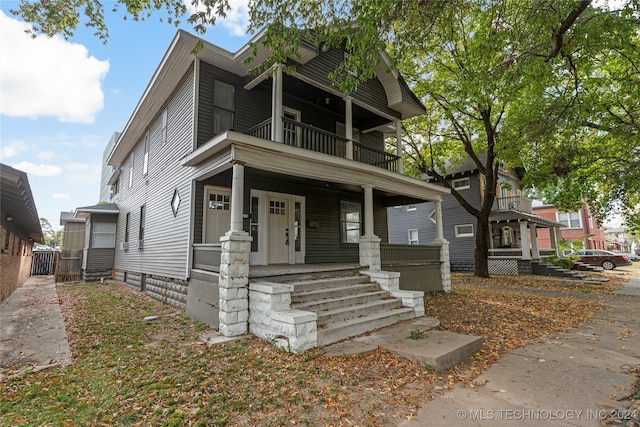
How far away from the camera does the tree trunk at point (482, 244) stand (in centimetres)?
1475

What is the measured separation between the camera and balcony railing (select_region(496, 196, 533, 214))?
18.8 m

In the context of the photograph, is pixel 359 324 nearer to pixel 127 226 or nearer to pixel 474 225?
pixel 127 226

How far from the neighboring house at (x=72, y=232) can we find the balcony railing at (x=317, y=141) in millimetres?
14049

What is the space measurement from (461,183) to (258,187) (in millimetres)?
14749

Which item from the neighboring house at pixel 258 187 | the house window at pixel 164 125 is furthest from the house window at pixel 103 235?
the house window at pixel 164 125

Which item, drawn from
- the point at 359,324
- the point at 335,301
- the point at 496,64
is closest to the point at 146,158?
the point at 335,301

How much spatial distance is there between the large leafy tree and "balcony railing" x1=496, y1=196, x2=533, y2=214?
4751 millimetres

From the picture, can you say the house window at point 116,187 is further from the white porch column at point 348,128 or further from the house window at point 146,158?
the white porch column at point 348,128

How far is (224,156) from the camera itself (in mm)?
6328

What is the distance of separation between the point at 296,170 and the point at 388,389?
4.81 m

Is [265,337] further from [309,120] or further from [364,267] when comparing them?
[309,120]

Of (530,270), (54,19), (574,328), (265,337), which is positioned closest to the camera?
(265,337)

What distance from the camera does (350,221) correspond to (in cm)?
1111

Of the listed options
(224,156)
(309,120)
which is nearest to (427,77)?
(309,120)
